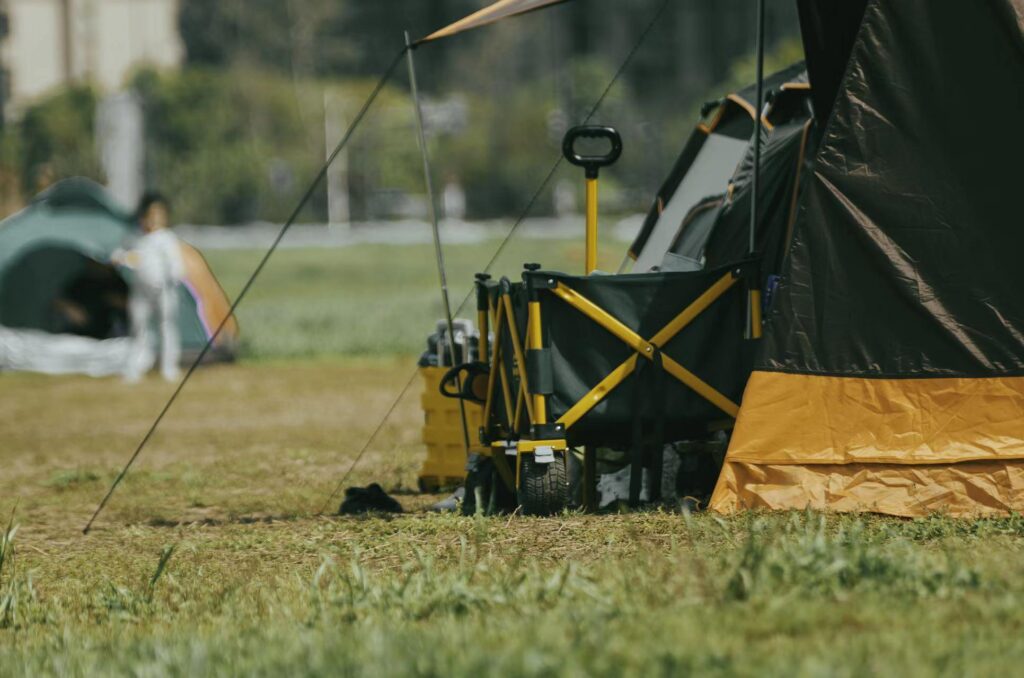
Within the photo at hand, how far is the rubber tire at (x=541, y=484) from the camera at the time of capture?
7246mm

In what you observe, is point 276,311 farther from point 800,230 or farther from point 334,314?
point 800,230

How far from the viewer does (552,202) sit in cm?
6994

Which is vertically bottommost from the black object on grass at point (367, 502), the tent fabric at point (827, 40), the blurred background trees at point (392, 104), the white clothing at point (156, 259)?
the black object on grass at point (367, 502)

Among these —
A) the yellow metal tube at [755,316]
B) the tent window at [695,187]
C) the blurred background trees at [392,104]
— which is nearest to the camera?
the yellow metal tube at [755,316]

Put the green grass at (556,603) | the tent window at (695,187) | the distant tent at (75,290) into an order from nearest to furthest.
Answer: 1. the green grass at (556,603)
2. the tent window at (695,187)
3. the distant tent at (75,290)

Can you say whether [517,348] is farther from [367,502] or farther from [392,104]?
[392,104]

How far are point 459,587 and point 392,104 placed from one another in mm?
72873

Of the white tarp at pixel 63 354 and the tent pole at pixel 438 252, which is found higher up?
the tent pole at pixel 438 252

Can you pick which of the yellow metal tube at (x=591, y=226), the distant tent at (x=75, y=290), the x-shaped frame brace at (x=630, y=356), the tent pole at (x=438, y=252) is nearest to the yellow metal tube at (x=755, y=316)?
the x-shaped frame brace at (x=630, y=356)

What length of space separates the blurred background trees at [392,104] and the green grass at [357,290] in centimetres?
965

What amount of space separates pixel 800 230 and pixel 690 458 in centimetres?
132

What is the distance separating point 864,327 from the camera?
7.04m

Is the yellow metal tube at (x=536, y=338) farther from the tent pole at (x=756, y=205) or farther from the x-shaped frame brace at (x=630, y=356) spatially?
the tent pole at (x=756, y=205)

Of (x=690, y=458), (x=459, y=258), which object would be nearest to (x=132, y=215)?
(x=690, y=458)
